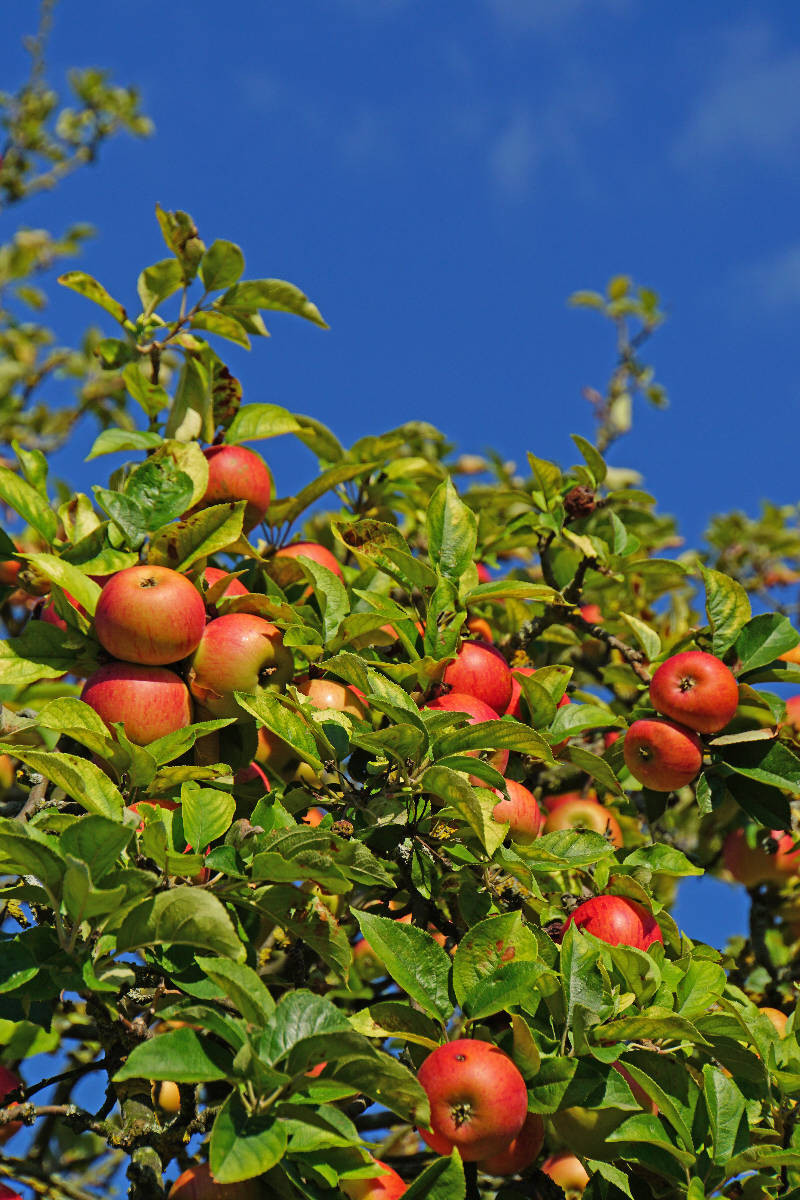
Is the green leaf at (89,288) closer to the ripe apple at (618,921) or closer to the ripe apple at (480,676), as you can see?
the ripe apple at (480,676)

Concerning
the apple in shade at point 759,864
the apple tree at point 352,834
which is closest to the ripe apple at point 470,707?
the apple tree at point 352,834

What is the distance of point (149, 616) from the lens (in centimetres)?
214

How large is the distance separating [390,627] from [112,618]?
64 cm

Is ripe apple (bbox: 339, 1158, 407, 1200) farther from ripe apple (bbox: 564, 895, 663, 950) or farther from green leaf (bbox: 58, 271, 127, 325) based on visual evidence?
green leaf (bbox: 58, 271, 127, 325)

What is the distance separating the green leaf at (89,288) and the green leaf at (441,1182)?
86.7 inches

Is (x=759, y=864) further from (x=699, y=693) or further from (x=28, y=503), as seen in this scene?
(x=28, y=503)

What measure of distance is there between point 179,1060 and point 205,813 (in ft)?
1.36

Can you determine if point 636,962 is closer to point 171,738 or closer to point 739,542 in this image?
point 171,738

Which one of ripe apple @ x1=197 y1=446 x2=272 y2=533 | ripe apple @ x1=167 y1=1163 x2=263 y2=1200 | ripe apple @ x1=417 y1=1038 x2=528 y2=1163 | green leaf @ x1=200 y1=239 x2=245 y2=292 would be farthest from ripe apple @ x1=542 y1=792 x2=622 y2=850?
green leaf @ x1=200 y1=239 x2=245 y2=292

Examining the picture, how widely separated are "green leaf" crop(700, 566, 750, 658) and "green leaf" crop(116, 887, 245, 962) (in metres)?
1.54

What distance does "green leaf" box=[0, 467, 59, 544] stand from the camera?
2.39 metres

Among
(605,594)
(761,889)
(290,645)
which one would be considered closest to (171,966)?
(290,645)

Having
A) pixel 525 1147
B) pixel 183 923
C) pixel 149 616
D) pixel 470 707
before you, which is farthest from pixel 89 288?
pixel 525 1147

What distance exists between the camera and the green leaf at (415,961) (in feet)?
5.77
